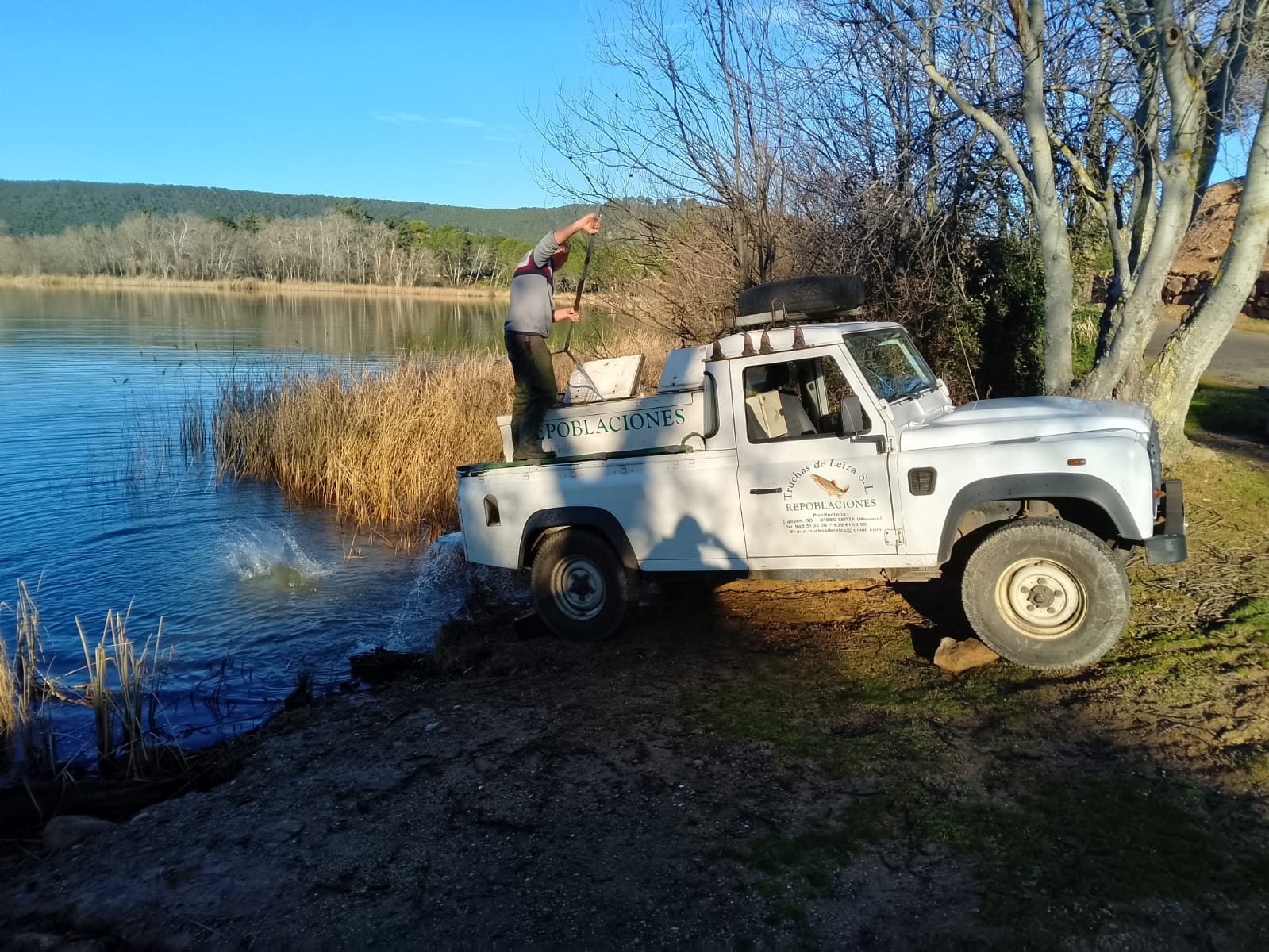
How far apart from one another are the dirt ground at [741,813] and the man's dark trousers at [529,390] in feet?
5.53

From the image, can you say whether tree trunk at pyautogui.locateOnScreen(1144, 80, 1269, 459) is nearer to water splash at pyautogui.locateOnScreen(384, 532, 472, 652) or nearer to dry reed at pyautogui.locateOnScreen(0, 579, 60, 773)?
water splash at pyautogui.locateOnScreen(384, 532, 472, 652)

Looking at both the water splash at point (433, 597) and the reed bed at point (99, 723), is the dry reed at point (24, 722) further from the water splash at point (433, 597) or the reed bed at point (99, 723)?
the water splash at point (433, 597)

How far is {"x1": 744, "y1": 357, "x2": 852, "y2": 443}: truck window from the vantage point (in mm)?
6617

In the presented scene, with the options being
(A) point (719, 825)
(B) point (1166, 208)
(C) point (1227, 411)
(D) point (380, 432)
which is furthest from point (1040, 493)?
(D) point (380, 432)

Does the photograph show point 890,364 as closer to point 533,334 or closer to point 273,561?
point 533,334

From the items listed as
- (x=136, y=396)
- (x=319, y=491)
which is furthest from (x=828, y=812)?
(x=136, y=396)

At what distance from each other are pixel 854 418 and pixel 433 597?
5.74m

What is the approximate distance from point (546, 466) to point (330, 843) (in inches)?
126

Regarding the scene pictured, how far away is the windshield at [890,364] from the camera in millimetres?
6430

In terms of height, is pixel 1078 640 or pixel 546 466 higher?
pixel 546 466

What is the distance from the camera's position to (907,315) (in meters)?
12.8

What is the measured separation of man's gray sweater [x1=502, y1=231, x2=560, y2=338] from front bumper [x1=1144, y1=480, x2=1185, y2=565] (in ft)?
14.5

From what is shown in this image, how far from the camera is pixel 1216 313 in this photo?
9.50 metres

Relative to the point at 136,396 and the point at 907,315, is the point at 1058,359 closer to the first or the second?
the point at 907,315
